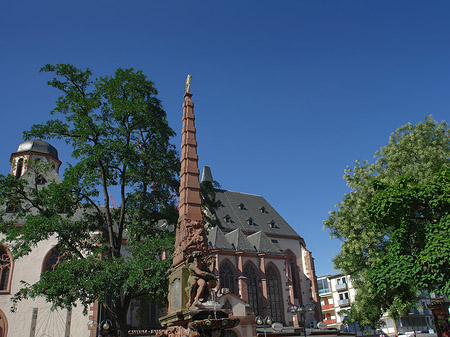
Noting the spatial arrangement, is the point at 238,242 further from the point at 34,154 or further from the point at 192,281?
the point at 34,154

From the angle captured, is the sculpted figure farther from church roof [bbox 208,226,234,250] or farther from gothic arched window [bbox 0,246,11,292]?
church roof [bbox 208,226,234,250]

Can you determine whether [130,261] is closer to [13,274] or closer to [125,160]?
[125,160]

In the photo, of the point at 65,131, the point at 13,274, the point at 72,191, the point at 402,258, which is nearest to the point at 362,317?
the point at 402,258

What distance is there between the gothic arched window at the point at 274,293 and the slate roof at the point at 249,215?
600cm

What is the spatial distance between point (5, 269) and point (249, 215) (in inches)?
935

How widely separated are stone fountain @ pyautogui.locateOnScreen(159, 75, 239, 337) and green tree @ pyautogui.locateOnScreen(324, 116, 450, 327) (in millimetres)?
10074

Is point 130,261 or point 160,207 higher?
point 160,207

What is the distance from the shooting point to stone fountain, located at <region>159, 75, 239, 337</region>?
9586 millimetres

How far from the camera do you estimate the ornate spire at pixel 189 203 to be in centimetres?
1133

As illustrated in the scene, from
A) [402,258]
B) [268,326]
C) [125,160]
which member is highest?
[125,160]

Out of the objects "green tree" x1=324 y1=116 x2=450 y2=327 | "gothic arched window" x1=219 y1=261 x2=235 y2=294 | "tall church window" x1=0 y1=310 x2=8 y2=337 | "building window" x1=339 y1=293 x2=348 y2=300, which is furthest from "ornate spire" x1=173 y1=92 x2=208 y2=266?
"building window" x1=339 y1=293 x2=348 y2=300

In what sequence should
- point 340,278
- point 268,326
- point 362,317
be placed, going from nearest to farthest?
point 362,317 → point 268,326 → point 340,278

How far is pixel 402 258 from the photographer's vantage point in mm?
14781

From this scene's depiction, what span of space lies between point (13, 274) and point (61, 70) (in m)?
15.2
